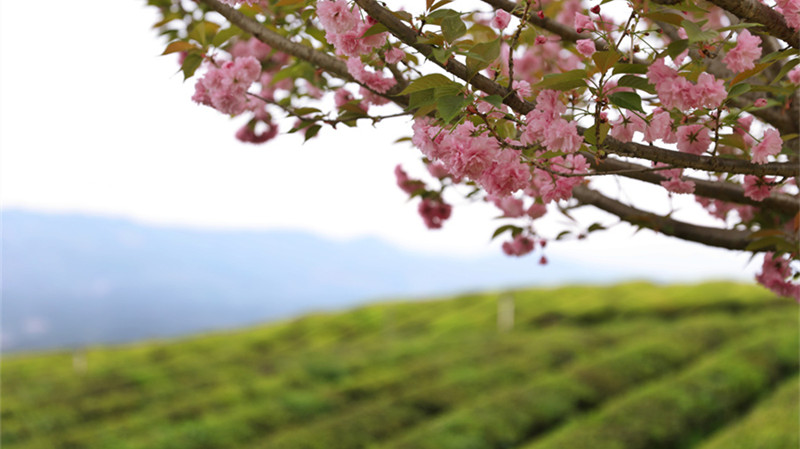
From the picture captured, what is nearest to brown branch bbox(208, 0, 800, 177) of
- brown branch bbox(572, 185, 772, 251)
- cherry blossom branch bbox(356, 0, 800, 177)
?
cherry blossom branch bbox(356, 0, 800, 177)

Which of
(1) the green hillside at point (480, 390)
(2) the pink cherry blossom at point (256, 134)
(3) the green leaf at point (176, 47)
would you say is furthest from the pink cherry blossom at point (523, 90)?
(1) the green hillside at point (480, 390)

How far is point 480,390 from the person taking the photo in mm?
7270

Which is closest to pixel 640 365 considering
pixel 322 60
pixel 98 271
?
pixel 322 60

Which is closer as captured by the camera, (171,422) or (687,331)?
(171,422)

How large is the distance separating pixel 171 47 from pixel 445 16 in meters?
0.70

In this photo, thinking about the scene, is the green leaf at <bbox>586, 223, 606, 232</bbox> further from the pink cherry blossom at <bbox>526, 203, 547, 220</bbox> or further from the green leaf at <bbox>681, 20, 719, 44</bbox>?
the green leaf at <bbox>681, 20, 719, 44</bbox>

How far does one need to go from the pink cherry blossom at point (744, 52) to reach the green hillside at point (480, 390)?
404 centimetres

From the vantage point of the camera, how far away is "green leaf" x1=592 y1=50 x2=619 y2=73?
100cm

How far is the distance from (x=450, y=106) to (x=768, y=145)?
66cm

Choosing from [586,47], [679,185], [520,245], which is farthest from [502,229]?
[586,47]

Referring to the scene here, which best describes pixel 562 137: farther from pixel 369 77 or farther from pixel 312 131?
pixel 312 131

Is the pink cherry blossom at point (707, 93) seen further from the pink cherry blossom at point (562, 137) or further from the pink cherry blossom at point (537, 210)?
the pink cherry blossom at point (537, 210)

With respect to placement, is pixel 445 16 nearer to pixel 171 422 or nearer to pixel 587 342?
pixel 171 422

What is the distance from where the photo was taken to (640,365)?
24.2 feet
